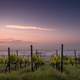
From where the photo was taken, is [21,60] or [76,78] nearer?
Result: [76,78]

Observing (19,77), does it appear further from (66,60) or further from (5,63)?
(66,60)

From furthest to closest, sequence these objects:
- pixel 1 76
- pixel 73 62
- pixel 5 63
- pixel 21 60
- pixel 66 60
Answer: pixel 66 60 → pixel 73 62 → pixel 21 60 → pixel 5 63 → pixel 1 76

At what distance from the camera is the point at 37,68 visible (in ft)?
65.2

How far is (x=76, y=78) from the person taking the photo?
1518 centimetres

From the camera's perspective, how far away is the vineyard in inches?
585

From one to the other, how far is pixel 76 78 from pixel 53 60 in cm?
724

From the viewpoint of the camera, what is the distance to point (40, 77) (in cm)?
1444

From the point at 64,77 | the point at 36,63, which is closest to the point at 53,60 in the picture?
the point at 36,63

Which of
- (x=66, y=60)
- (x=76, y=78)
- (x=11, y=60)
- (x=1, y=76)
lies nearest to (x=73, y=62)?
(x=66, y=60)

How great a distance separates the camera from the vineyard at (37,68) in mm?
14859

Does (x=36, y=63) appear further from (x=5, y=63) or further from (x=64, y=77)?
(x=64, y=77)

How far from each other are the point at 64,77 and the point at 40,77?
1.51 meters

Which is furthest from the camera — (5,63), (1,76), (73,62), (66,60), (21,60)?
(66,60)

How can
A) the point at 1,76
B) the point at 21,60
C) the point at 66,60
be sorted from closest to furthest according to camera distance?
the point at 1,76
the point at 21,60
the point at 66,60
